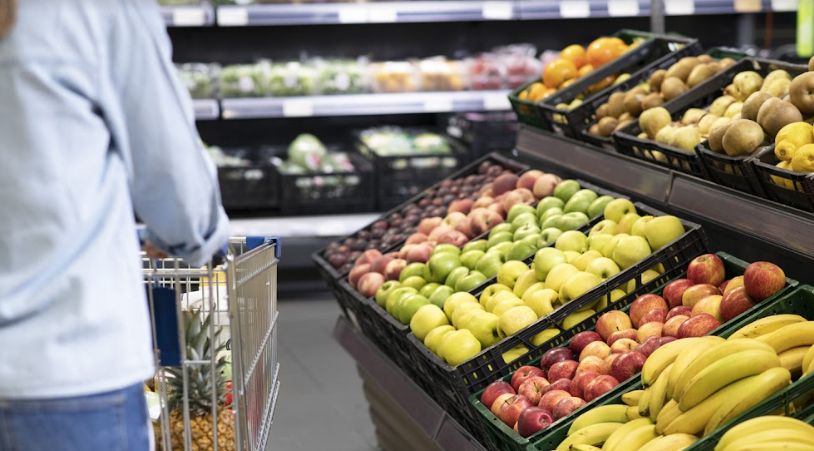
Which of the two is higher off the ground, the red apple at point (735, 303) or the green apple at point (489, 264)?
the red apple at point (735, 303)

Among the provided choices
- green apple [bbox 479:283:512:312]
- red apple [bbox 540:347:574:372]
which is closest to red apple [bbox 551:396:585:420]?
red apple [bbox 540:347:574:372]

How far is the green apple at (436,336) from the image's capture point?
120 inches

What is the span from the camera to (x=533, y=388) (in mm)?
2652

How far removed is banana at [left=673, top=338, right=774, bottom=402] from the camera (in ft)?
7.11

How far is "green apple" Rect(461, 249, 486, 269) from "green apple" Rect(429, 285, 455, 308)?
6.2 inches

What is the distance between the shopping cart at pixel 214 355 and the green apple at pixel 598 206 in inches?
50.7

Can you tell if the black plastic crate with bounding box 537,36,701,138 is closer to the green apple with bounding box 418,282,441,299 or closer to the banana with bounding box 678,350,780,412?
the green apple with bounding box 418,282,441,299

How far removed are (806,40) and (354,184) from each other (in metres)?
2.72

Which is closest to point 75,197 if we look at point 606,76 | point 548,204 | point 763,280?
point 763,280

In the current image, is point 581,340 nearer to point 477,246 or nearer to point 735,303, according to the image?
point 735,303

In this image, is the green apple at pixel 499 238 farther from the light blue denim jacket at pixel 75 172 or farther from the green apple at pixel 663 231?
the light blue denim jacket at pixel 75 172

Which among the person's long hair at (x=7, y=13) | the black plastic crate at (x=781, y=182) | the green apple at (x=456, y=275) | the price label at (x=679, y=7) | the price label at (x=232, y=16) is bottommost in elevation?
the green apple at (x=456, y=275)

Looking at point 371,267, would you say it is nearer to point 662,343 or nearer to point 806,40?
point 662,343

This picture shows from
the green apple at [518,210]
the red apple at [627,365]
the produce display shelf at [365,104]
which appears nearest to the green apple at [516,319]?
the red apple at [627,365]
